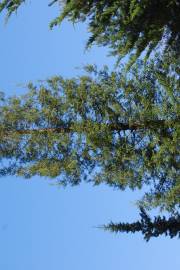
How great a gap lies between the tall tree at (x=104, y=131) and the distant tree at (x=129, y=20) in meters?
1.12

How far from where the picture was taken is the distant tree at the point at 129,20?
14227mm

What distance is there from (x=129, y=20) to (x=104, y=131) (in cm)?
402

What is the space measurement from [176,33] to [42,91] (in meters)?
5.43

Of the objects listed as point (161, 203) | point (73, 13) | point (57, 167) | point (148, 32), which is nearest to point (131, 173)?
point (161, 203)

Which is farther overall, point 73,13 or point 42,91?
point 42,91

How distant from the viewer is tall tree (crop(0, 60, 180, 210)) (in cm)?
1608

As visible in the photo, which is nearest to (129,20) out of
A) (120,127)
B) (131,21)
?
(131,21)

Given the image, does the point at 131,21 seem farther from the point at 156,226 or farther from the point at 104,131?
the point at 156,226

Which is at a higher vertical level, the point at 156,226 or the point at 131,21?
the point at 131,21

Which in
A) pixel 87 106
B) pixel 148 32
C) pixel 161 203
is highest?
pixel 148 32

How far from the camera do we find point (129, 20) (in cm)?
1464

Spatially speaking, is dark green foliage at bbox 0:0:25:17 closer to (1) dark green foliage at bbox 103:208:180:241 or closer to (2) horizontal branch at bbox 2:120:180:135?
(2) horizontal branch at bbox 2:120:180:135

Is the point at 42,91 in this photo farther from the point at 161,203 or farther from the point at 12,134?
the point at 161,203

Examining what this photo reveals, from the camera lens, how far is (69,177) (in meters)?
17.2
